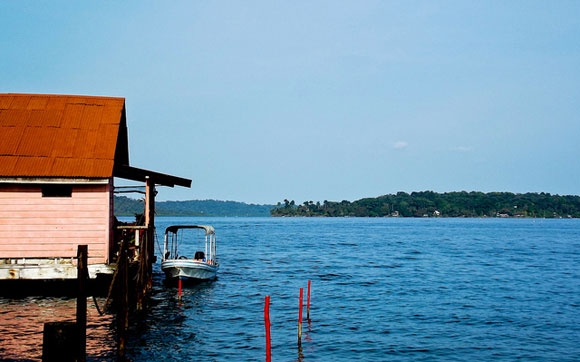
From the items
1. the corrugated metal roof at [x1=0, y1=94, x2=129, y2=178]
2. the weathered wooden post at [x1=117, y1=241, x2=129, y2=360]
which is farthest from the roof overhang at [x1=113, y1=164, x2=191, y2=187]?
the weathered wooden post at [x1=117, y1=241, x2=129, y2=360]

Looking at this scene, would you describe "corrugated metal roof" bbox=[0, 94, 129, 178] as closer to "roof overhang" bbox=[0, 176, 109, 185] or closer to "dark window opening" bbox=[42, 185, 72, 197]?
"roof overhang" bbox=[0, 176, 109, 185]

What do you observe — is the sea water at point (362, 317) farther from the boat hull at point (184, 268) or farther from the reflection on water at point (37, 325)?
the boat hull at point (184, 268)

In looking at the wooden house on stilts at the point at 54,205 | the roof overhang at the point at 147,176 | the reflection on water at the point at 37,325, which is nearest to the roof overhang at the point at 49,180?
the wooden house on stilts at the point at 54,205

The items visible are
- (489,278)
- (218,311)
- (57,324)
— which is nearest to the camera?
(57,324)

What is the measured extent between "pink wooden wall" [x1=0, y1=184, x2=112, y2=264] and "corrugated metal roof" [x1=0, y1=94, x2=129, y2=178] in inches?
31.8

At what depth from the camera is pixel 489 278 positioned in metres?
39.3

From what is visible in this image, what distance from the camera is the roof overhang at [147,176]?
84.0 ft

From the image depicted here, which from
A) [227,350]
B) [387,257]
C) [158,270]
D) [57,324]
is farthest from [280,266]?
[57,324]

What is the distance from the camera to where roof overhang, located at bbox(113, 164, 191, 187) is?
25.6 metres

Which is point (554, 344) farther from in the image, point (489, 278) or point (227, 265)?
point (227, 265)

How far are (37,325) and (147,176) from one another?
8745 millimetres

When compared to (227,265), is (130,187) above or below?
above

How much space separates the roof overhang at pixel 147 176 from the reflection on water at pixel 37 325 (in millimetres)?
5875

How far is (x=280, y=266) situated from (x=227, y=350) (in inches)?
1134
